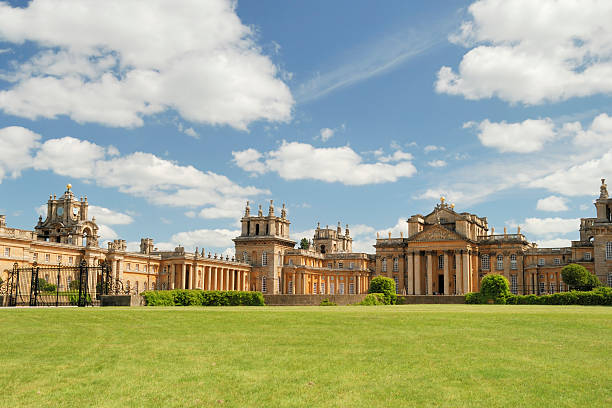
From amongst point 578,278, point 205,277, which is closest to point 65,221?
point 205,277

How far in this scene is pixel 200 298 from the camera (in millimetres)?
53906

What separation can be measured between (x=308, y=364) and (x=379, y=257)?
299 feet

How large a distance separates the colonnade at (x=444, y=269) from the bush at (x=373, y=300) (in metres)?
32.9

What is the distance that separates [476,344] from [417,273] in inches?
3200

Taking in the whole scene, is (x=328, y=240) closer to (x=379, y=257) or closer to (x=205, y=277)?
(x=379, y=257)

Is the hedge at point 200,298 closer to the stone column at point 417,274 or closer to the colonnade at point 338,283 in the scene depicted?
the stone column at point 417,274

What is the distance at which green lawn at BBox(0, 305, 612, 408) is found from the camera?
1274 centimetres

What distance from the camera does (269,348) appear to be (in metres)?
18.2

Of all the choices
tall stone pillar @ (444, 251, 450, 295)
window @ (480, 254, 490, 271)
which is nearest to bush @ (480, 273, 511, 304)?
tall stone pillar @ (444, 251, 450, 295)

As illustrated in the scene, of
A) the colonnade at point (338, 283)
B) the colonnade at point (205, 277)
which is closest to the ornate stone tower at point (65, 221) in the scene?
the colonnade at point (205, 277)

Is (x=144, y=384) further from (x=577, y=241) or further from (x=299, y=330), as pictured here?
(x=577, y=241)

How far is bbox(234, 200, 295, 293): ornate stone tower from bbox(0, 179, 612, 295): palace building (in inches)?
6.7

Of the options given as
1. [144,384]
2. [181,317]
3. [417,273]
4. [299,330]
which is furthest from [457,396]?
[417,273]

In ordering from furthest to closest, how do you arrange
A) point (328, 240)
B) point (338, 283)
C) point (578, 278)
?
point (328, 240) → point (338, 283) → point (578, 278)
